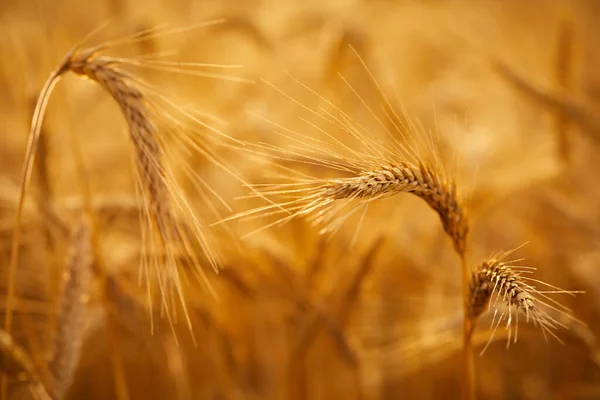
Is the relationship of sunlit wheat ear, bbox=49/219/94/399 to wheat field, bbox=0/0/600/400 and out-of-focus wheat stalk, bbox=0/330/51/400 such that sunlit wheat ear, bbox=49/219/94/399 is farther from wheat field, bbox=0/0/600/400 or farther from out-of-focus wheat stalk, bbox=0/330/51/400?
Result: out-of-focus wheat stalk, bbox=0/330/51/400

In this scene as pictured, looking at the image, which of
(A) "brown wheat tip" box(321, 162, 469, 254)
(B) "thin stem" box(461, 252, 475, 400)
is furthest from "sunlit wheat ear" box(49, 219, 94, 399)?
(B) "thin stem" box(461, 252, 475, 400)

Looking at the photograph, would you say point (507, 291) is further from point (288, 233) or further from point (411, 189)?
point (288, 233)

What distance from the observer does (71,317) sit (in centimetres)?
109

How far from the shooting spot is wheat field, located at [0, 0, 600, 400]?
0.95 meters

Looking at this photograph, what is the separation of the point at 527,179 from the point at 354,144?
135cm

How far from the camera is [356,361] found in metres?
1.33

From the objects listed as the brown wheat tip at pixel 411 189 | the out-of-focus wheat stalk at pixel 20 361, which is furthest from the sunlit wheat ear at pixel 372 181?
the out-of-focus wheat stalk at pixel 20 361

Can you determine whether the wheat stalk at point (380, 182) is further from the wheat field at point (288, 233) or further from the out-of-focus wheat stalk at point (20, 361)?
the out-of-focus wheat stalk at point (20, 361)

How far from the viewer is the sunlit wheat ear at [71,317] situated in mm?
1068

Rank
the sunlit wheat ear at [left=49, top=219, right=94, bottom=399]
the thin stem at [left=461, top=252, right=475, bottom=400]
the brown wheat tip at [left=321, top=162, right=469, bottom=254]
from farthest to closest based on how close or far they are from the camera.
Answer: the sunlit wheat ear at [left=49, top=219, right=94, bottom=399], the thin stem at [left=461, top=252, right=475, bottom=400], the brown wheat tip at [left=321, top=162, right=469, bottom=254]

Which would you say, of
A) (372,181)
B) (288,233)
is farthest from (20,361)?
(288,233)

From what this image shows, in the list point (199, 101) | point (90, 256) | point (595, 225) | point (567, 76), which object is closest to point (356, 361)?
point (90, 256)

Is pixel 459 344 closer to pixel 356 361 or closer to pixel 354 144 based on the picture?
pixel 356 361

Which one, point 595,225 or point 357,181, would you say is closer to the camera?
point 357,181
